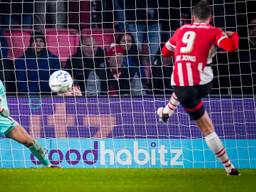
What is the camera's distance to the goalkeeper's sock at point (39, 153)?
10.5 m

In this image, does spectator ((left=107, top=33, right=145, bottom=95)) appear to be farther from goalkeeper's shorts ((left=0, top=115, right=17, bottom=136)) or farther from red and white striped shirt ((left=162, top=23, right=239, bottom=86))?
red and white striped shirt ((left=162, top=23, right=239, bottom=86))

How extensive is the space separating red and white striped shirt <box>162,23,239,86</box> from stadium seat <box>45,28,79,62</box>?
3979 mm

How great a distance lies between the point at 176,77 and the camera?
28.6 feet

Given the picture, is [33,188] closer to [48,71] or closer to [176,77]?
[176,77]

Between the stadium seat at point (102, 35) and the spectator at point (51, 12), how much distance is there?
0.63 metres

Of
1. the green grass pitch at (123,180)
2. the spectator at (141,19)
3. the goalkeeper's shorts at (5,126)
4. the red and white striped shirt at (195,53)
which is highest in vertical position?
the spectator at (141,19)

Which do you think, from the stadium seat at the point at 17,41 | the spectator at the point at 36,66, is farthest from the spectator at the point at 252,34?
the stadium seat at the point at 17,41

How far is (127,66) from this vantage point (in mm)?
12281

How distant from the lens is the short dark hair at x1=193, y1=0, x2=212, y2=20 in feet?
28.0

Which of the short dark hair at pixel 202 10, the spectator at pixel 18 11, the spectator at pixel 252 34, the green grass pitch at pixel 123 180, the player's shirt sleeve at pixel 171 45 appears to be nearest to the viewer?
the green grass pitch at pixel 123 180

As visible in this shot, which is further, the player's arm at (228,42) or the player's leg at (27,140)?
the player's leg at (27,140)

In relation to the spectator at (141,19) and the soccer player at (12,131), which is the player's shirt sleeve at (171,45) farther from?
the spectator at (141,19)

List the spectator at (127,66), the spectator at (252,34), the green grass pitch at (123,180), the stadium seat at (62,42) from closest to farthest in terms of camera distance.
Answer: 1. the green grass pitch at (123,180)
2. the spectator at (127,66)
3. the spectator at (252,34)
4. the stadium seat at (62,42)

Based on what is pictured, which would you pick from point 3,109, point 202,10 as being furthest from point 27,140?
point 202,10
